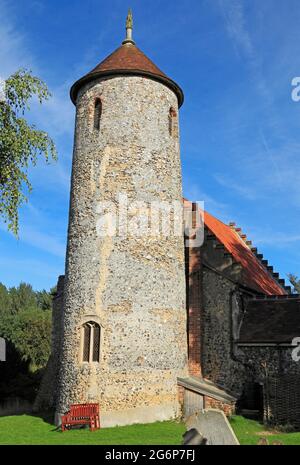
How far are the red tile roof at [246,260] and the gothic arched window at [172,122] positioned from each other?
5025 mm

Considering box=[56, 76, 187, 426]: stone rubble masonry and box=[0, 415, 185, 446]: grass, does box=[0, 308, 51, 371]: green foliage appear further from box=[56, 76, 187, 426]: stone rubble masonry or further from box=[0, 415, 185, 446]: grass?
box=[56, 76, 187, 426]: stone rubble masonry

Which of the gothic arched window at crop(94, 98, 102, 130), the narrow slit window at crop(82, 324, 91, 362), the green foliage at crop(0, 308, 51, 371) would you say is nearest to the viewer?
the narrow slit window at crop(82, 324, 91, 362)

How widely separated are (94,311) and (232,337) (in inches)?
253

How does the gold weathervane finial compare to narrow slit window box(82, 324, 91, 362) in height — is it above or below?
above

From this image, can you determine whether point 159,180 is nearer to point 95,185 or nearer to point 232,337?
point 95,185

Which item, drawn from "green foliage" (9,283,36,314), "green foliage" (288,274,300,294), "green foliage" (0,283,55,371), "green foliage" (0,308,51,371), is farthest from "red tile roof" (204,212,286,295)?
"green foliage" (9,283,36,314)

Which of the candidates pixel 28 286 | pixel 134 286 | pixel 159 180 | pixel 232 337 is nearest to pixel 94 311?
pixel 134 286

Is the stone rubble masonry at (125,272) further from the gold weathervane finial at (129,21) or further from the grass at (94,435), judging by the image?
the gold weathervane finial at (129,21)

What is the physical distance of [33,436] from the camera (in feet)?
42.9

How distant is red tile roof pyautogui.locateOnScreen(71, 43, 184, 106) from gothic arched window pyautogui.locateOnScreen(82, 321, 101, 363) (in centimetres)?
927

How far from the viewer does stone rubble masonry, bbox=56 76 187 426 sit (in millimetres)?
14641

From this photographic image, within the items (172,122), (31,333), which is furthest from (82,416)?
(31,333)

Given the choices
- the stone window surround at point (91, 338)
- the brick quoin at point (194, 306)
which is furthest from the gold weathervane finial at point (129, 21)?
the stone window surround at point (91, 338)
